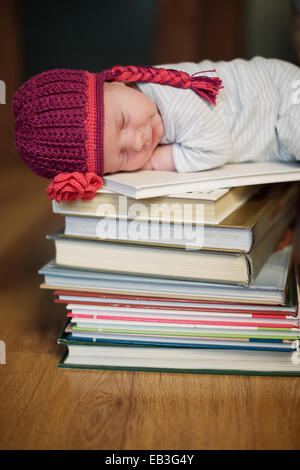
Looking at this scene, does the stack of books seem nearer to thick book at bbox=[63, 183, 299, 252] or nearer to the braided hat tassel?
thick book at bbox=[63, 183, 299, 252]

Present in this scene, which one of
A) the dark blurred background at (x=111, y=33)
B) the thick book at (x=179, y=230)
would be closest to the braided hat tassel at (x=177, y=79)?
the thick book at (x=179, y=230)

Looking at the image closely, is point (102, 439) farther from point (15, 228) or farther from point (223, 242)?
point (15, 228)

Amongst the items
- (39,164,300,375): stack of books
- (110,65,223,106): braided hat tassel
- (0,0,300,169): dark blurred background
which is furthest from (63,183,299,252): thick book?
(0,0,300,169): dark blurred background

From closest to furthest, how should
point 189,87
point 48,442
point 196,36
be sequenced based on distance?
point 48,442
point 189,87
point 196,36

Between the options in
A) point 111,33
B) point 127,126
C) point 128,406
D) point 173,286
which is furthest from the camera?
point 111,33

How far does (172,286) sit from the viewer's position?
73 centimetres

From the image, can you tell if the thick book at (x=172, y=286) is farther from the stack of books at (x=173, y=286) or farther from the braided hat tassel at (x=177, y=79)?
the braided hat tassel at (x=177, y=79)

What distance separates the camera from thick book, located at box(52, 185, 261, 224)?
699 mm

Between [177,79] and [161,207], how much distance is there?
0.28 metres

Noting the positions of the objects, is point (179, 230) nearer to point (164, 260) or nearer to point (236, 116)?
point (164, 260)

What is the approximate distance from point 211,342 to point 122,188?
0.27 m

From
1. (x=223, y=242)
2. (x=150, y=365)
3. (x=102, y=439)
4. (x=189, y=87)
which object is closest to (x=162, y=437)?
(x=102, y=439)

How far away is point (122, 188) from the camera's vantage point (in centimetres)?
72

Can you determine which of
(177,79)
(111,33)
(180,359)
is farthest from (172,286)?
(111,33)
